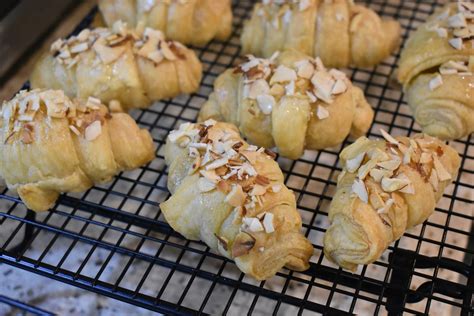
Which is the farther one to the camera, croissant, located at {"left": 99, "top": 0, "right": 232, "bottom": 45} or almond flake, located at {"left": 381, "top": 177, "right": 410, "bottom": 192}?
croissant, located at {"left": 99, "top": 0, "right": 232, "bottom": 45}

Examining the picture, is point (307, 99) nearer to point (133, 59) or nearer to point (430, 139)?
point (430, 139)

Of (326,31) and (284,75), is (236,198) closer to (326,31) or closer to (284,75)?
(284,75)

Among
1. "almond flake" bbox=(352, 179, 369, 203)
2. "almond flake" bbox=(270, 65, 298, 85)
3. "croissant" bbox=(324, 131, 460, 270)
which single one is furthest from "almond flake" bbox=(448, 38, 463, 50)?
"almond flake" bbox=(352, 179, 369, 203)

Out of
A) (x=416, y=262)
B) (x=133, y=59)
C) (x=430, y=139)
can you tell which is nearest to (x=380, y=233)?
(x=416, y=262)

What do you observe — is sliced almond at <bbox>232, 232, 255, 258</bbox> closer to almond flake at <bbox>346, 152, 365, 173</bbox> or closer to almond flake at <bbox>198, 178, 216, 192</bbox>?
almond flake at <bbox>198, 178, 216, 192</bbox>

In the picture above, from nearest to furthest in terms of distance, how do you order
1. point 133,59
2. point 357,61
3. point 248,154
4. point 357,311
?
point 248,154
point 357,311
point 133,59
point 357,61

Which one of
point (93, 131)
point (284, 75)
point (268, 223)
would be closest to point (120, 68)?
point (93, 131)
